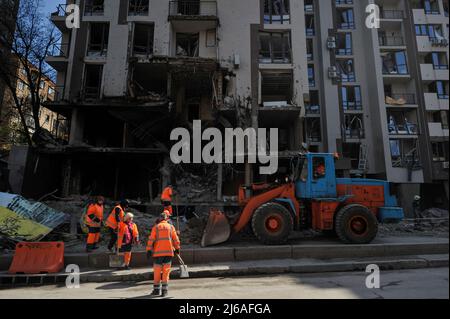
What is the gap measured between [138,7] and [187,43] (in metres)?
4.53

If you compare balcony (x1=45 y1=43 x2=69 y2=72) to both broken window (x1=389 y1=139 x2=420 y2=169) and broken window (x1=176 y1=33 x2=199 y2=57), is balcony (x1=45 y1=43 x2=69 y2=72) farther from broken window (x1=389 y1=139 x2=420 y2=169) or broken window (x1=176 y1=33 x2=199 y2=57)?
broken window (x1=389 y1=139 x2=420 y2=169)

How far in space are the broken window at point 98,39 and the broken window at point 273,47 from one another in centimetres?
1189

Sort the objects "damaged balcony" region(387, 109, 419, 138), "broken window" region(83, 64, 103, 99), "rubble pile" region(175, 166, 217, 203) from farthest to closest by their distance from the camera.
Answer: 1. "damaged balcony" region(387, 109, 419, 138)
2. "broken window" region(83, 64, 103, 99)
3. "rubble pile" region(175, 166, 217, 203)

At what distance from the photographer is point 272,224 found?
916cm

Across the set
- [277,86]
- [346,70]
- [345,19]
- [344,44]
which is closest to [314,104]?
[346,70]

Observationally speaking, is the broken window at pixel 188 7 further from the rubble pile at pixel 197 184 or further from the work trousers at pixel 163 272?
the work trousers at pixel 163 272

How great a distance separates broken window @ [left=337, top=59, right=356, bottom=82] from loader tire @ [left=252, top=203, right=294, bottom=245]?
24.1 meters

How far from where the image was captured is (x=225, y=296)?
5.64 meters

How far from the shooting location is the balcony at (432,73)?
27038 millimetres

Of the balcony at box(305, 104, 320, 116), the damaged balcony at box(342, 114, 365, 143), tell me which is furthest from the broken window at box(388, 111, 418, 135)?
the balcony at box(305, 104, 320, 116)

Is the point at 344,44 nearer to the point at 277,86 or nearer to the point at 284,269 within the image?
the point at 277,86

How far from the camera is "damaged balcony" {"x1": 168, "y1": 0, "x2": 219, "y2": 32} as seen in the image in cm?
2081
